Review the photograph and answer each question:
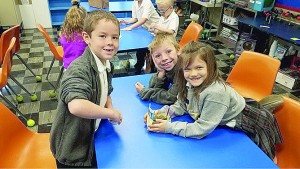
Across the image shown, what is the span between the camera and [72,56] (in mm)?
2164

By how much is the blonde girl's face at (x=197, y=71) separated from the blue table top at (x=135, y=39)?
1.18 meters

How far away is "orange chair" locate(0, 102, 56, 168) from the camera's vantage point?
3.91 feet

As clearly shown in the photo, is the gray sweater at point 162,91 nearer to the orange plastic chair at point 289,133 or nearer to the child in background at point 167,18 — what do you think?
the orange plastic chair at point 289,133

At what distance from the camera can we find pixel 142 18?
3004 mm

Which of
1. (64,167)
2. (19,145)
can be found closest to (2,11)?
(19,145)

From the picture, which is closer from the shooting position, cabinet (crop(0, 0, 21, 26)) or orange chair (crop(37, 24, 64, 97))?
orange chair (crop(37, 24, 64, 97))

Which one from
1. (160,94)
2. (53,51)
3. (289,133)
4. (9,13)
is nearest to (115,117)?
(160,94)

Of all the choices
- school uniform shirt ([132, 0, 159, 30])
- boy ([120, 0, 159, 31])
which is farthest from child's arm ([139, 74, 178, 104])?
school uniform shirt ([132, 0, 159, 30])

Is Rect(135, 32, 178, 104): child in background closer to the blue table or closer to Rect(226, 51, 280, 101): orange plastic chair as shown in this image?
the blue table

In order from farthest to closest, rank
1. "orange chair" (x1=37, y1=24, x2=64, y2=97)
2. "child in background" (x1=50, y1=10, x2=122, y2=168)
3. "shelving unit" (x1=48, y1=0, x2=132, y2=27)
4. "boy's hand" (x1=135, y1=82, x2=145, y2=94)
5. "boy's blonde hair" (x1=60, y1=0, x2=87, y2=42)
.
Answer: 1. "shelving unit" (x1=48, y1=0, x2=132, y2=27)
2. "orange chair" (x1=37, y1=24, x2=64, y2=97)
3. "boy's blonde hair" (x1=60, y1=0, x2=87, y2=42)
4. "boy's hand" (x1=135, y1=82, x2=145, y2=94)
5. "child in background" (x1=50, y1=10, x2=122, y2=168)

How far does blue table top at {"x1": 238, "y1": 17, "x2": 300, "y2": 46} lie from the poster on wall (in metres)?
0.31

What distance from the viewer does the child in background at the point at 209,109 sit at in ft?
3.74

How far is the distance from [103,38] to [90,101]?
31 cm

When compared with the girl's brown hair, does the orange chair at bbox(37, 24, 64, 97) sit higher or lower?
lower
